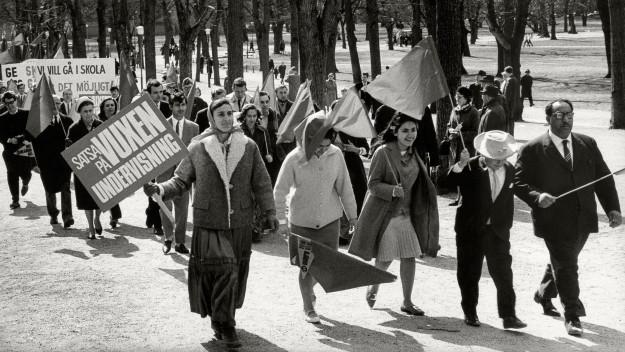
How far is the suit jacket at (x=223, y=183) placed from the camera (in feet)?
23.6

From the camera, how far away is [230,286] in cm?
707

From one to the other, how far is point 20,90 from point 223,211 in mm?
19482

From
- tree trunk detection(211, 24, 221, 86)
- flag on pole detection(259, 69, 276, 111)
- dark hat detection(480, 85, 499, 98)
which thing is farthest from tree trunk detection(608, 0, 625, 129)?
tree trunk detection(211, 24, 221, 86)

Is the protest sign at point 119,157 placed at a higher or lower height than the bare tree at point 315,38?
lower

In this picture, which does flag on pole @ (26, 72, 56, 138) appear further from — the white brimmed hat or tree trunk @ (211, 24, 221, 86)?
tree trunk @ (211, 24, 221, 86)

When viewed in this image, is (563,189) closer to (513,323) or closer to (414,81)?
(513,323)

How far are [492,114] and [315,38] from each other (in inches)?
158

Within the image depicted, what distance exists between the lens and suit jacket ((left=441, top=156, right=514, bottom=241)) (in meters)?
7.52

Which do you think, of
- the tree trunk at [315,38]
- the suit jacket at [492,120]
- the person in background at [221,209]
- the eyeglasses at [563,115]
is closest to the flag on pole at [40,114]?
the tree trunk at [315,38]

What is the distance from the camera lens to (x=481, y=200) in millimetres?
7527

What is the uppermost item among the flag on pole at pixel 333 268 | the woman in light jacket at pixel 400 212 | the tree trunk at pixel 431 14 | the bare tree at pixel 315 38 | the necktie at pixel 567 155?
the tree trunk at pixel 431 14

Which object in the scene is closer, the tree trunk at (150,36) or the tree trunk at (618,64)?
the tree trunk at (618,64)

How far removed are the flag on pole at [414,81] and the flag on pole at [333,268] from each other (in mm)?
1374

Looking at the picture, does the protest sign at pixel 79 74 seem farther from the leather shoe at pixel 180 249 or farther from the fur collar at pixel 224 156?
the fur collar at pixel 224 156
